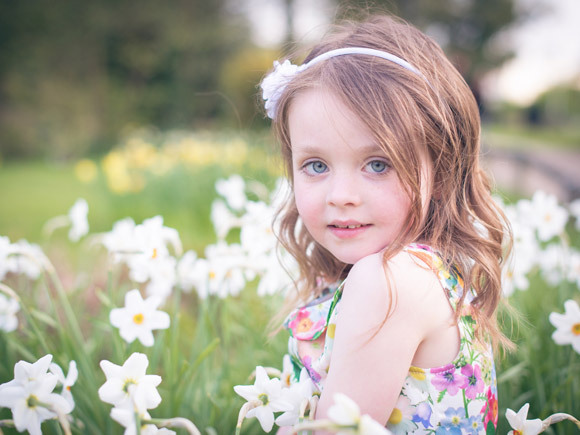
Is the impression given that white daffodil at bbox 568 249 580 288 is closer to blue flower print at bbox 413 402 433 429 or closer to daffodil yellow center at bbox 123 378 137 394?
blue flower print at bbox 413 402 433 429

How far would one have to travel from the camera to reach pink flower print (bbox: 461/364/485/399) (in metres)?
1.01

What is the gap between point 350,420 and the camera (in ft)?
2.18

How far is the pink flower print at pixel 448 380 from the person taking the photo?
0.99 meters

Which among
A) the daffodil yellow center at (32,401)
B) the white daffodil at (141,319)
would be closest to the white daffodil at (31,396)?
the daffodil yellow center at (32,401)

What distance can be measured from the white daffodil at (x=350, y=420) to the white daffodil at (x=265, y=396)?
303mm

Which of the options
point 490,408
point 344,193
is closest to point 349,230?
point 344,193

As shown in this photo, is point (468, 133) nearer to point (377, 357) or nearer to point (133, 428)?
point (377, 357)

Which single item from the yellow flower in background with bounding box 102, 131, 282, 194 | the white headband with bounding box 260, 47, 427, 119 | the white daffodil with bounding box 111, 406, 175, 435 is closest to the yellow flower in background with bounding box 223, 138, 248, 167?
the yellow flower in background with bounding box 102, 131, 282, 194

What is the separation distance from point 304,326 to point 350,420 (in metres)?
0.55

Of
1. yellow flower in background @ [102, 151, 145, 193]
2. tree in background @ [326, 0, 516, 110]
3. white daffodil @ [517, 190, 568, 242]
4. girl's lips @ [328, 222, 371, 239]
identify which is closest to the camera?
girl's lips @ [328, 222, 371, 239]

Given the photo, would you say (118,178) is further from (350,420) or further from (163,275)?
(350,420)

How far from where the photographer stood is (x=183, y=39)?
47.1 ft

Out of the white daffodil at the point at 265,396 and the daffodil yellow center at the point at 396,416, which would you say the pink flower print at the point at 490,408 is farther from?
the white daffodil at the point at 265,396

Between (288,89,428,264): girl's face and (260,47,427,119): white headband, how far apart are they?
0.42 ft
